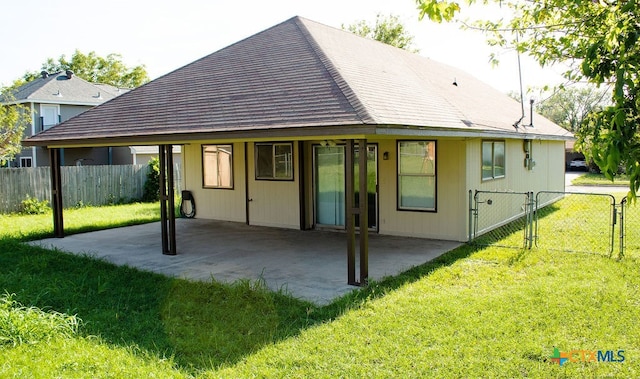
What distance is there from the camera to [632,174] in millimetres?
1993

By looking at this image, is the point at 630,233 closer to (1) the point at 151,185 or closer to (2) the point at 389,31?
(1) the point at 151,185

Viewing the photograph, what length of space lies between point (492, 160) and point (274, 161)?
5.09 m

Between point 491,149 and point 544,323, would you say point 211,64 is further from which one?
point 544,323

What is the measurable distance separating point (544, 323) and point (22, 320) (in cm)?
546

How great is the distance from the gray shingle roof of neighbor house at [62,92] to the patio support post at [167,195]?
1984 cm

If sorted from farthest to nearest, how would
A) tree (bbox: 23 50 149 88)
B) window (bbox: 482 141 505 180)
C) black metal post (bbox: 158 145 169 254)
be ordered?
1. tree (bbox: 23 50 149 88)
2. window (bbox: 482 141 505 180)
3. black metal post (bbox: 158 145 169 254)

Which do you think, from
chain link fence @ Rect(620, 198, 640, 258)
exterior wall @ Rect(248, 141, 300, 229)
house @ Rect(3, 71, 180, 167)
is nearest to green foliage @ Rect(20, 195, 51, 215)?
exterior wall @ Rect(248, 141, 300, 229)

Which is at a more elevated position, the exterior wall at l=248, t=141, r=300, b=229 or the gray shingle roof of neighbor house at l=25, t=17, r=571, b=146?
the gray shingle roof of neighbor house at l=25, t=17, r=571, b=146

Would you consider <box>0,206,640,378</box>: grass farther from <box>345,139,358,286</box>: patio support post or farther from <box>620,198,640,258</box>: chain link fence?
<box>620,198,640,258</box>: chain link fence

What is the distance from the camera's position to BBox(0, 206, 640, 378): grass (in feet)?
15.5

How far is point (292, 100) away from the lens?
28.2ft

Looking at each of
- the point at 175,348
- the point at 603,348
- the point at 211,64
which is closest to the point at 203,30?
the point at 211,64

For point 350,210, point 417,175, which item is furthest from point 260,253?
point 417,175

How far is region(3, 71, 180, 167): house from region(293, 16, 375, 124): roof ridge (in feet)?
57.6
